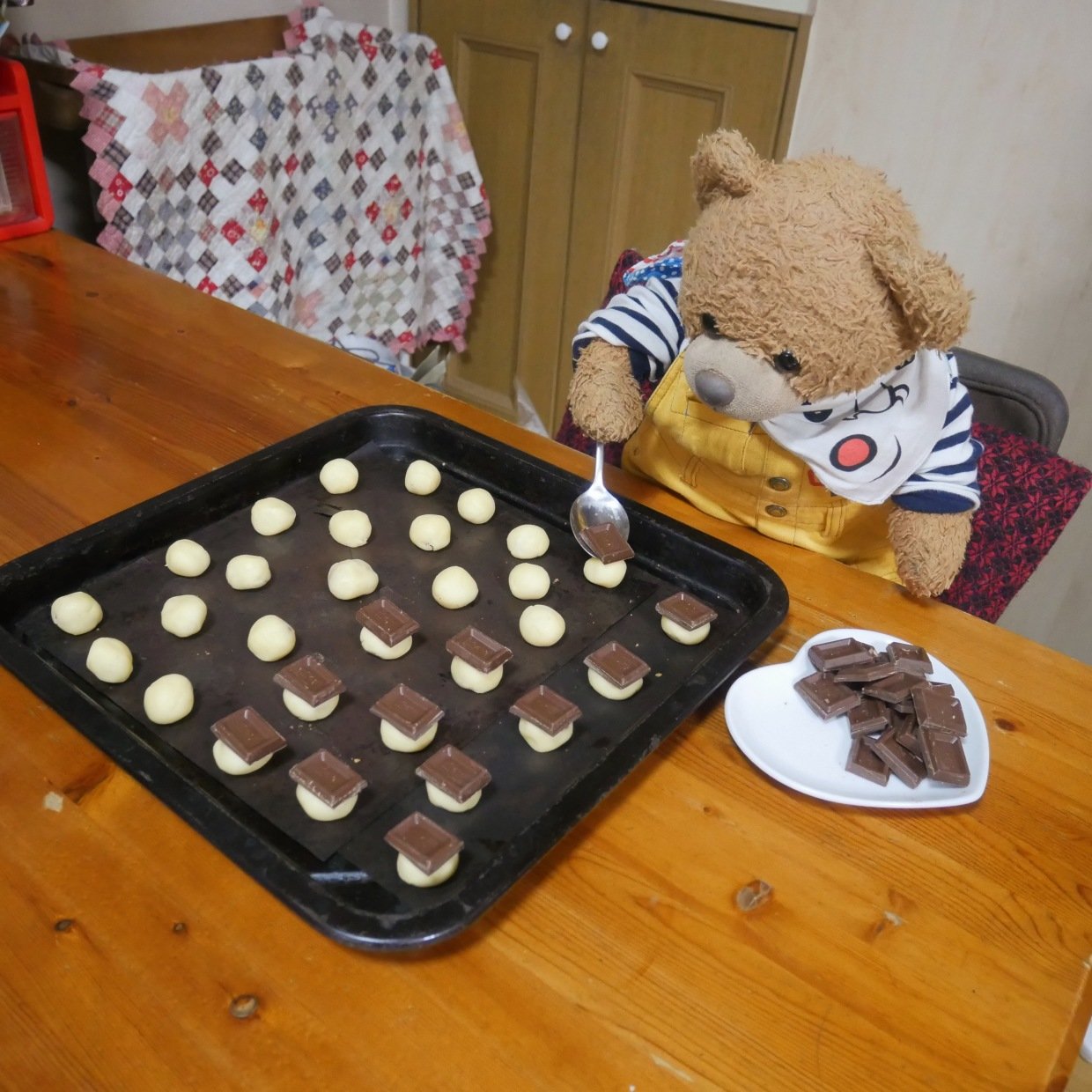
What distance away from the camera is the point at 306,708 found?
28.7 inches

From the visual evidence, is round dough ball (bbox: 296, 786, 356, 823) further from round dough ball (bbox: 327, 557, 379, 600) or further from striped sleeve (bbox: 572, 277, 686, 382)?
striped sleeve (bbox: 572, 277, 686, 382)

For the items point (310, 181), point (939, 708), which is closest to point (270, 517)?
point (939, 708)

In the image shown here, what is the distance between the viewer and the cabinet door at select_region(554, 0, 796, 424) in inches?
72.2

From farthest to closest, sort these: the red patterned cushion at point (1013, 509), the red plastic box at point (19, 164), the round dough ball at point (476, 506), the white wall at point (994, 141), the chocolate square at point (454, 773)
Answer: the white wall at point (994, 141)
the red plastic box at point (19, 164)
the red patterned cushion at point (1013, 509)
the round dough ball at point (476, 506)
the chocolate square at point (454, 773)

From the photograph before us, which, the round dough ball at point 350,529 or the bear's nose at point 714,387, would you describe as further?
the round dough ball at point 350,529

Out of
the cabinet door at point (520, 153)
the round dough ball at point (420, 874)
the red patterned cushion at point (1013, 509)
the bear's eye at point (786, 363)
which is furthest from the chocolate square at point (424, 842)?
the cabinet door at point (520, 153)

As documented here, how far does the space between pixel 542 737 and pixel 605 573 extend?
0.22 metres

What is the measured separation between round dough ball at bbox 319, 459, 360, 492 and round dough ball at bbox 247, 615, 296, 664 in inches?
8.6

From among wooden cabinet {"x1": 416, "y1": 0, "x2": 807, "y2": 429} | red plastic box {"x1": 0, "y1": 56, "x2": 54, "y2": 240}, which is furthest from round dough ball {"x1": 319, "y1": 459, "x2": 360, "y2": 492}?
wooden cabinet {"x1": 416, "y1": 0, "x2": 807, "y2": 429}

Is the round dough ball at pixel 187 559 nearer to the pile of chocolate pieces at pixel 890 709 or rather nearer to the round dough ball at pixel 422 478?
the round dough ball at pixel 422 478

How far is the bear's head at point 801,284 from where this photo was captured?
71 centimetres

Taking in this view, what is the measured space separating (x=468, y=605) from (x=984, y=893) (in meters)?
0.46

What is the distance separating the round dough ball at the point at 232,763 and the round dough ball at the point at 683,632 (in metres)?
0.35

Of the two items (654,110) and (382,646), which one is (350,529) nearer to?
(382,646)
